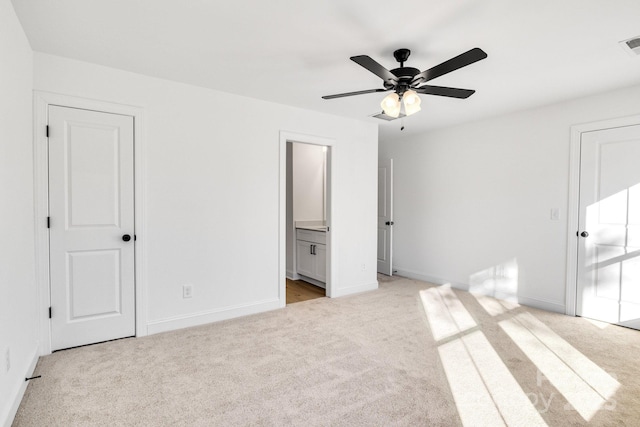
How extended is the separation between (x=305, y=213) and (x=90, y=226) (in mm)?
3166

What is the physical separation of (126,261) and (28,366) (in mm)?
948

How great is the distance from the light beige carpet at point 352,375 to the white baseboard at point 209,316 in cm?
10

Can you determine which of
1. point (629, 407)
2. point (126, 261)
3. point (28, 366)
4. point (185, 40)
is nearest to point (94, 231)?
point (126, 261)

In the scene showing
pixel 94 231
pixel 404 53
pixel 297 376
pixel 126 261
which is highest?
pixel 404 53

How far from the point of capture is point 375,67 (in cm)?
207

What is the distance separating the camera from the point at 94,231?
2754 millimetres

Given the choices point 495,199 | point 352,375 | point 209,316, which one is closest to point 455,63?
point 352,375

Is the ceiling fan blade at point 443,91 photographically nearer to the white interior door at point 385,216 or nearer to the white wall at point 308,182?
the white interior door at point 385,216

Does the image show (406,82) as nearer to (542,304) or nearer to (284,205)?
(284,205)

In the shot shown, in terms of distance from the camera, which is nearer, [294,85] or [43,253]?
[43,253]

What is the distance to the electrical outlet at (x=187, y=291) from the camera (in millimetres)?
3158

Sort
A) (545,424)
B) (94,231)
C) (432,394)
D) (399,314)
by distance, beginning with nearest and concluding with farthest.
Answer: (545,424), (432,394), (94,231), (399,314)

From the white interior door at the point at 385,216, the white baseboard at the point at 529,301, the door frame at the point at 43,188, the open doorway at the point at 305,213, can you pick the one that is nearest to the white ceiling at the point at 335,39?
the door frame at the point at 43,188

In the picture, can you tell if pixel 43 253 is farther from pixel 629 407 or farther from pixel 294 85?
pixel 629 407
